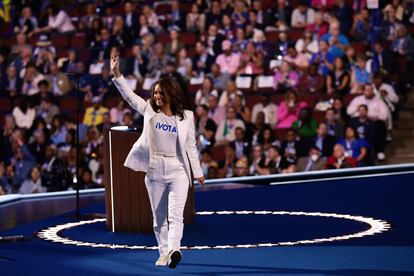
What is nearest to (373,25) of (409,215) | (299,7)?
(299,7)

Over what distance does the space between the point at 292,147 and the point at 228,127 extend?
1.00m

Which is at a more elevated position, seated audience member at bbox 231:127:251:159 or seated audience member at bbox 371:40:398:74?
seated audience member at bbox 371:40:398:74

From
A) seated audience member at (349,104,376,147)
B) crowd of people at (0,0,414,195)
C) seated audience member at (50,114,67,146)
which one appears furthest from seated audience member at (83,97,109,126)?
seated audience member at (349,104,376,147)

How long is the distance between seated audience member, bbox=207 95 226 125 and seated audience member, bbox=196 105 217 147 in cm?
12

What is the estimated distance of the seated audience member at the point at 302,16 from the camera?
16.3m

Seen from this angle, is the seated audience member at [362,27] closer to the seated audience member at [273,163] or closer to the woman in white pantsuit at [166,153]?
the seated audience member at [273,163]

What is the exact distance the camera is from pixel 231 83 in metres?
15.4

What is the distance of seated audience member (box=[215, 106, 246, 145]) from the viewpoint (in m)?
14.8

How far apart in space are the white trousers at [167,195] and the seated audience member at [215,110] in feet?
24.1

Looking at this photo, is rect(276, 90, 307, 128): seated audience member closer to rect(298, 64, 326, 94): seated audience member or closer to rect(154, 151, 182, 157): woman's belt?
rect(298, 64, 326, 94): seated audience member

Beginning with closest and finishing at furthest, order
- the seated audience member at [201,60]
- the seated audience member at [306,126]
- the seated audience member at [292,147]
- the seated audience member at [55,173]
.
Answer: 1. the seated audience member at [292,147]
2. the seated audience member at [306,126]
3. the seated audience member at [55,173]
4. the seated audience member at [201,60]

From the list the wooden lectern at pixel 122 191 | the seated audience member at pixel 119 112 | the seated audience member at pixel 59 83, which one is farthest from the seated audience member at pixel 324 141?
the wooden lectern at pixel 122 191

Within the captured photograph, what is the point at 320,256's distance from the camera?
26.2 ft

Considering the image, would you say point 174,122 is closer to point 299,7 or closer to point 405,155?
point 405,155
